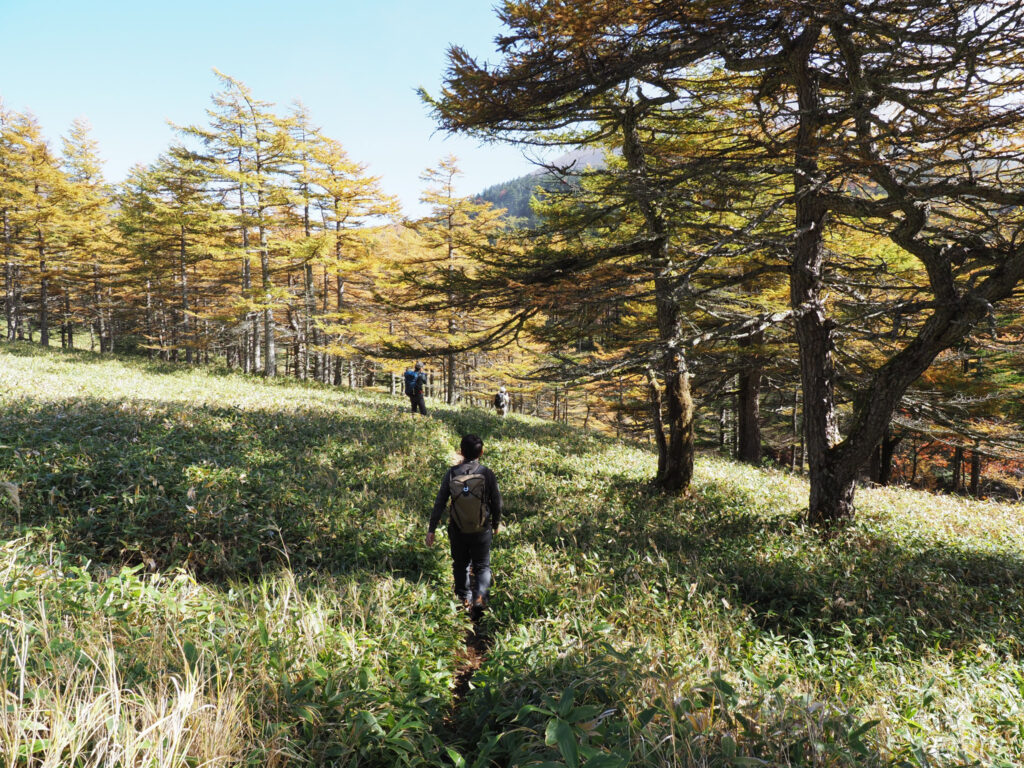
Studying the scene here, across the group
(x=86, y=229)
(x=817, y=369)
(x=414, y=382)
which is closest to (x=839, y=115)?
(x=817, y=369)

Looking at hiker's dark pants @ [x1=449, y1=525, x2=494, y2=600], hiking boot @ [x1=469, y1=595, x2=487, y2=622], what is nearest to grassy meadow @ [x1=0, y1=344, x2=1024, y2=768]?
hiking boot @ [x1=469, y1=595, x2=487, y2=622]

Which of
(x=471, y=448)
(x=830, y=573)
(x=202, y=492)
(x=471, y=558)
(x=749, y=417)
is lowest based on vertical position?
(x=830, y=573)

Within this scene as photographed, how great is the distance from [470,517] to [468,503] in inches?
6.2

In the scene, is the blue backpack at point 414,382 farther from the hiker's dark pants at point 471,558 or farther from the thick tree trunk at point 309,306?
the hiker's dark pants at point 471,558

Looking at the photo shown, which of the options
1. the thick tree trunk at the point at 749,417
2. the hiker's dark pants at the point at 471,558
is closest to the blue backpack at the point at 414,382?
the thick tree trunk at the point at 749,417

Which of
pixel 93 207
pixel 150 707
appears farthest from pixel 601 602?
pixel 93 207

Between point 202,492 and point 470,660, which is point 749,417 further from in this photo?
point 202,492

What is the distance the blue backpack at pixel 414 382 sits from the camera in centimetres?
1662

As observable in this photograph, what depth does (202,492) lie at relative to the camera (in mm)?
6602

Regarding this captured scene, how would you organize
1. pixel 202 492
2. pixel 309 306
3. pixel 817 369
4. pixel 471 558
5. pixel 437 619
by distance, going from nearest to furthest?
1. pixel 437 619
2. pixel 471 558
3. pixel 202 492
4. pixel 817 369
5. pixel 309 306

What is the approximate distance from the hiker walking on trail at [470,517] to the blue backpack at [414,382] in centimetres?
1155

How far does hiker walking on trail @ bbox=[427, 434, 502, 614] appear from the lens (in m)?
5.19

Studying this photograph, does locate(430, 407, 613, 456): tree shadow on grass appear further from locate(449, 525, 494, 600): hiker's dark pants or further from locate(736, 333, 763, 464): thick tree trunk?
locate(449, 525, 494, 600): hiker's dark pants

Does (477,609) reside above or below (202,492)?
below
